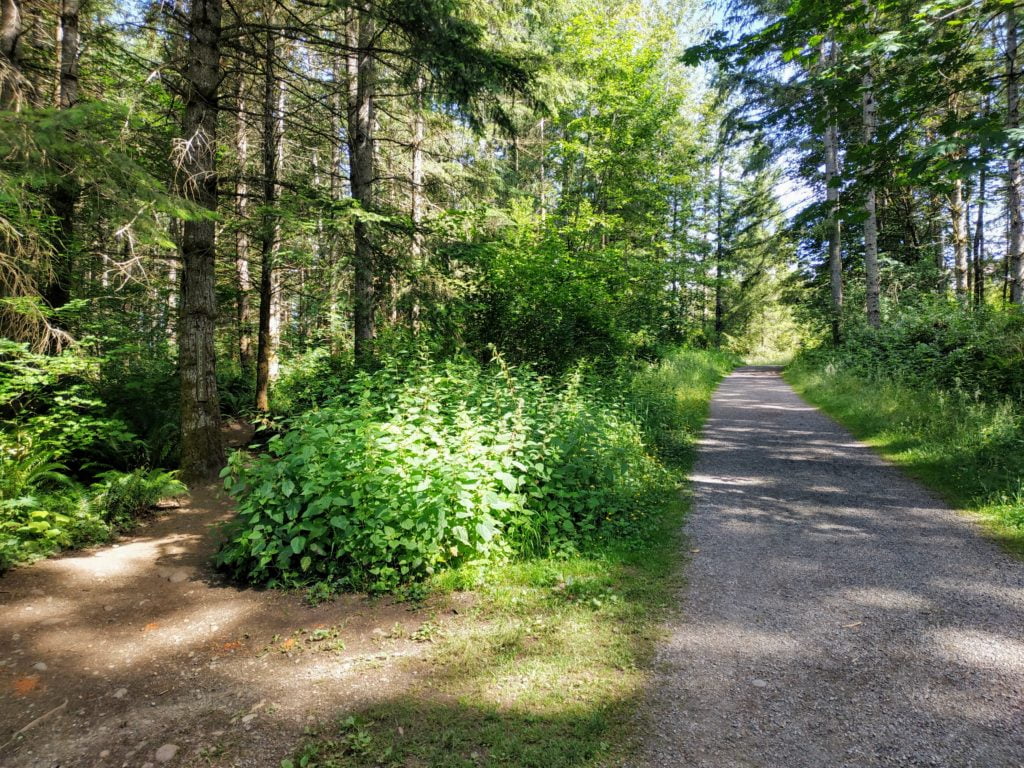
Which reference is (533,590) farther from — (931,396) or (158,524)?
(931,396)

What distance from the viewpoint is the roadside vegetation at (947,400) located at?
583 cm

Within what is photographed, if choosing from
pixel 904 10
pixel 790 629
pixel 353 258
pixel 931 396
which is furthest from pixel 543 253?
pixel 790 629

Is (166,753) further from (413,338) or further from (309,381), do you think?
(309,381)

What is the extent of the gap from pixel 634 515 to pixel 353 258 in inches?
234

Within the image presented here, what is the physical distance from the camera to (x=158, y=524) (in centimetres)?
644

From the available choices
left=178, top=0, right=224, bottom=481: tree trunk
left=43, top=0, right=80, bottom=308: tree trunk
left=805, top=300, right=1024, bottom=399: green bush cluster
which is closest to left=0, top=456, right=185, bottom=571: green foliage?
left=178, top=0, right=224, bottom=481: tree trunk

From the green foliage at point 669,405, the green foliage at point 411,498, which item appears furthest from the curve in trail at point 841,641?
the green foliage at point 669,405

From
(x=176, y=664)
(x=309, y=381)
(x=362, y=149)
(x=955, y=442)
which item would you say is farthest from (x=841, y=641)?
(x=362, y=149)

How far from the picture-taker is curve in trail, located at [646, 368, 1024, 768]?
2498mm

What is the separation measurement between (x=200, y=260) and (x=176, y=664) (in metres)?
5.45

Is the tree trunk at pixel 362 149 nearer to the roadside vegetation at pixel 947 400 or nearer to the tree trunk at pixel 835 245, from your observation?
the roadside vegetation at pixel 947 400

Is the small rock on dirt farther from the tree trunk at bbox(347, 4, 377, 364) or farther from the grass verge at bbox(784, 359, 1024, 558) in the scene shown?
the tree trunk at bbox(347, 4, 377, 364)

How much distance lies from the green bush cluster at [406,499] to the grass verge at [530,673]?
328 millimetres

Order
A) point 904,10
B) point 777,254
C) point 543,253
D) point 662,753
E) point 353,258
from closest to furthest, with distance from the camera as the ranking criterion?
point 662,753 < point 904,10 < point 353,258 < point 543,253 < point 777,254
